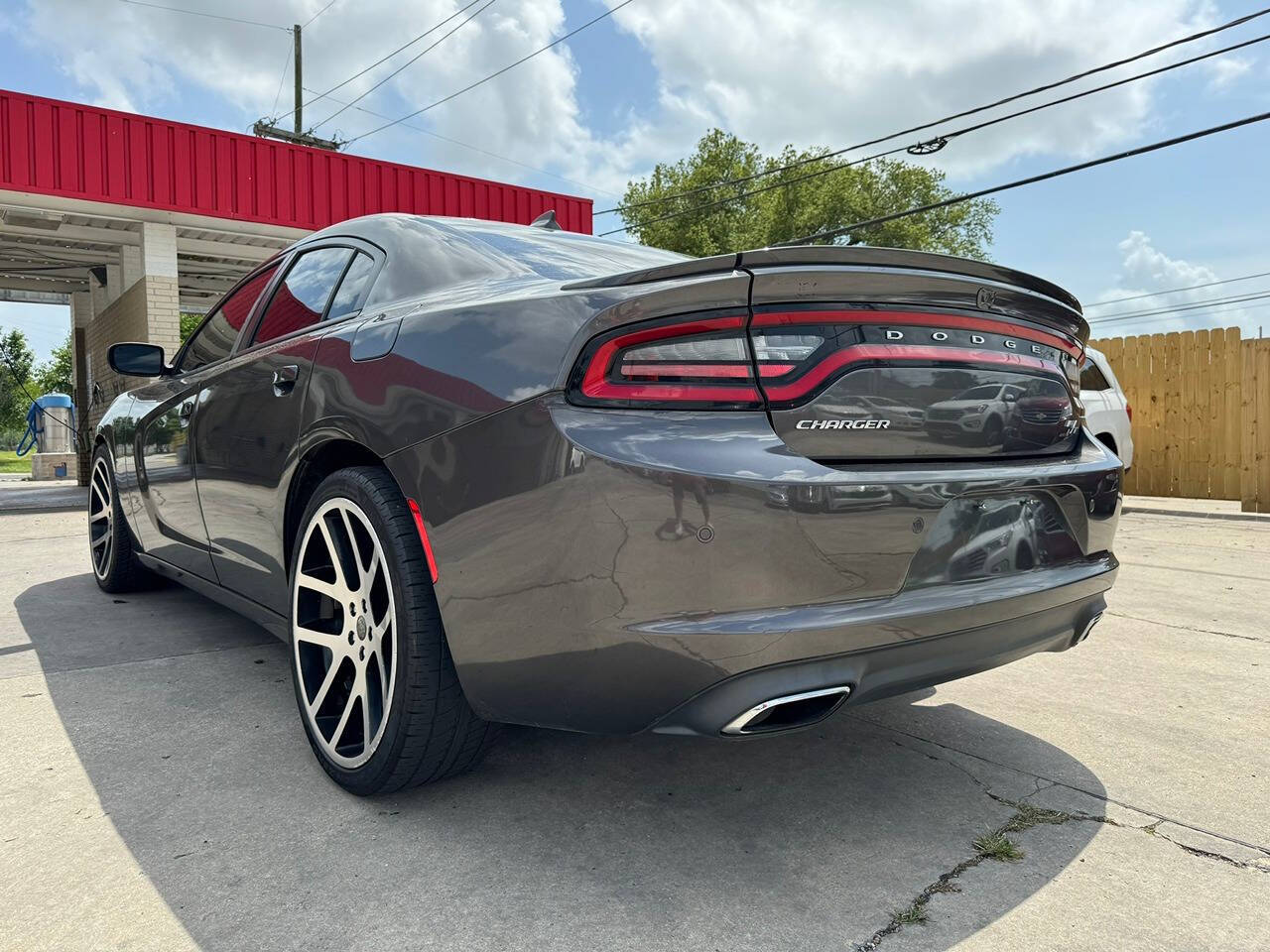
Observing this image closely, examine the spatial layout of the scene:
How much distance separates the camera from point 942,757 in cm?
245

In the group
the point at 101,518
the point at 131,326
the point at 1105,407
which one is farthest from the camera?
the point at 131,326

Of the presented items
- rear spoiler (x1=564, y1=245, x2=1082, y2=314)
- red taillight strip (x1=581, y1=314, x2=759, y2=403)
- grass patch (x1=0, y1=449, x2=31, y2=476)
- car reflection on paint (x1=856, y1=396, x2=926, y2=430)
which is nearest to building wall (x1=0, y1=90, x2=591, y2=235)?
rear spoiler (x1=564, y1=245, x2=1082, y2=314)

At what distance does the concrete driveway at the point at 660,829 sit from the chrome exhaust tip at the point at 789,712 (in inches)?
13.9

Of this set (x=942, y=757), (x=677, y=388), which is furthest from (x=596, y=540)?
(x=942, y=757)

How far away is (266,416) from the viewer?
270 centimetres

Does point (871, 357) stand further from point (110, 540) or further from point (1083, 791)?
point (110, 540)

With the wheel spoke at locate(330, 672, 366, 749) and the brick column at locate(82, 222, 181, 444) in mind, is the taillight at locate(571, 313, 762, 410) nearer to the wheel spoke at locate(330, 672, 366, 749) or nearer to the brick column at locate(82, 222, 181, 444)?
the wheel spoke at locate(330, 672, 366, 749)

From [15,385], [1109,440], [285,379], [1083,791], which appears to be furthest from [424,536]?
[15,385]

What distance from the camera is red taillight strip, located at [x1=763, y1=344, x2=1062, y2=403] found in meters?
1.71

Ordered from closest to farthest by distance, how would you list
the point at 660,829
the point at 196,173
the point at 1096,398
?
the point at 660,829 < the point at 1096,398 < the point at 196,173

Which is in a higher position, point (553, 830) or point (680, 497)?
point (680, 497)

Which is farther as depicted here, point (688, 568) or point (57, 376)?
point (57, 376)

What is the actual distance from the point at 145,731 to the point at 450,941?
151cm

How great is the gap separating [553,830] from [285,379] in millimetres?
1496
